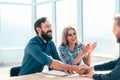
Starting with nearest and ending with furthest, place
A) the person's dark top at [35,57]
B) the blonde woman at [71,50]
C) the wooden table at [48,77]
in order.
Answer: the wooden table at [48,77] < the person's dark top at [35,57] < the blonde woman at [71,50]

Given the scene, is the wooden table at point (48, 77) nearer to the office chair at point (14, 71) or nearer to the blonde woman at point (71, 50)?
the office chair at point (14, 71)

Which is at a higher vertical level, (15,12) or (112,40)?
(15,12)

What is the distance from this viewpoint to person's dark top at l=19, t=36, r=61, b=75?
2238mm

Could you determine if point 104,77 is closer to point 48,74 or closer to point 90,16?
point 48,74

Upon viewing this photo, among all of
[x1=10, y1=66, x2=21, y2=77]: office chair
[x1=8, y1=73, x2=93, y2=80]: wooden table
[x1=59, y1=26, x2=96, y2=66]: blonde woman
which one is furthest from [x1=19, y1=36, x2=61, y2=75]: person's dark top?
[x1=59, y1=26, x2=96, y2=66]: blonde woman

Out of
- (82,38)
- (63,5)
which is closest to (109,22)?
(82,38)

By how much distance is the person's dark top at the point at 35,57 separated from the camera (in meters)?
2.24

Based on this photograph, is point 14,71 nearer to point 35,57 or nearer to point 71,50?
point 35,57

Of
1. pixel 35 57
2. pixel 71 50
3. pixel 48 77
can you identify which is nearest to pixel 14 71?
pixel 35 57

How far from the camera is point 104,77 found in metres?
1.79

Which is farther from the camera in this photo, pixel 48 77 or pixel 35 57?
pixel 35 57

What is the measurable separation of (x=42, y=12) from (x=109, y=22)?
309 centimetres

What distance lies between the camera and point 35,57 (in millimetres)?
2291

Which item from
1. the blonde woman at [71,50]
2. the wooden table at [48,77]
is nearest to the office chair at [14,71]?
the wooden table at [48,77]
